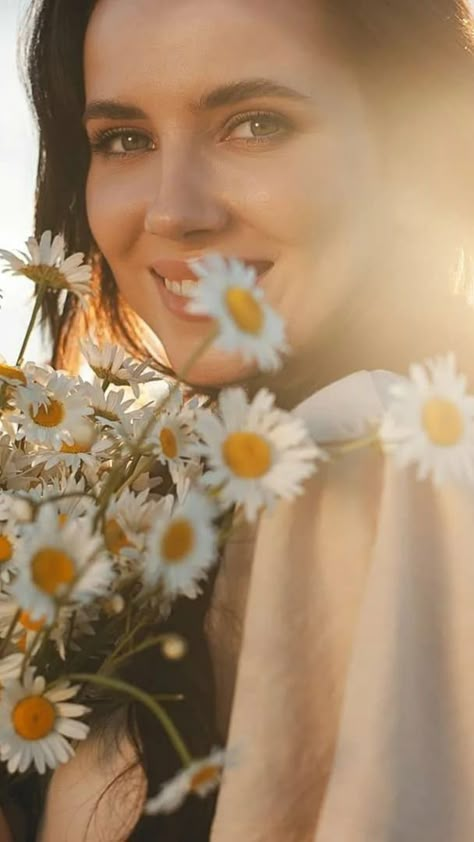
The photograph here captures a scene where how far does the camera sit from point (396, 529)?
2.61 ft

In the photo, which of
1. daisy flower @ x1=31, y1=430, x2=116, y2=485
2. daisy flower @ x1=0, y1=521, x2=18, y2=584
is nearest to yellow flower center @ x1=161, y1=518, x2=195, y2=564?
daisy flower @ x1=0, y1=521, x2=18, y2=584

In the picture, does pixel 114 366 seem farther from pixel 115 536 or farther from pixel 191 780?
pixel 191 780

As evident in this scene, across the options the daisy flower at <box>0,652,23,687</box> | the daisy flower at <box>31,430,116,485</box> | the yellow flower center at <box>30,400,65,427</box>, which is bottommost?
the daisy flower at <box>0,652,23,687</box>

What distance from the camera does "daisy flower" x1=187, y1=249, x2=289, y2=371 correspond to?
0.62 meters

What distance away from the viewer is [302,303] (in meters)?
1.23

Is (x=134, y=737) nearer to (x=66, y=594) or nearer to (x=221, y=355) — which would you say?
(x=66, y=594)

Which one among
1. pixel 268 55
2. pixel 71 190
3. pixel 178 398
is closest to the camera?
pixel 178 398

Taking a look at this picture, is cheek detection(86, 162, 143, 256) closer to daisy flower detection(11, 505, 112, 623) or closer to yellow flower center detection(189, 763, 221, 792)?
daisy flower detection(11, 505, 112, 623)

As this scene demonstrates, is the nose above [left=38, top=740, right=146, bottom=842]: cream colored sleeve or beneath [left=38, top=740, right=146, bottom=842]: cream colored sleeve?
above

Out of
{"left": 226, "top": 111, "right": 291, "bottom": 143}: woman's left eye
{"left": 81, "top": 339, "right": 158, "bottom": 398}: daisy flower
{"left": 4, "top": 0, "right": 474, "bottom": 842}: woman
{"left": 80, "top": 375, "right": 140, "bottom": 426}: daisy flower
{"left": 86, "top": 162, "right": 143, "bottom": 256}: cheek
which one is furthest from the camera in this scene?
{"left": 86, "top": 162, "right": 143, "bottom": 256}: cheek

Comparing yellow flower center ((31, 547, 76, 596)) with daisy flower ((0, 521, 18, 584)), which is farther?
daisy flower ((0, 521, 18, 584))

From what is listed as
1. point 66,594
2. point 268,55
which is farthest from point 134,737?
point 268,55

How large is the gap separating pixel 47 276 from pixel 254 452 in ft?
1.53

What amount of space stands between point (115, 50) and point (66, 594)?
0.87m
